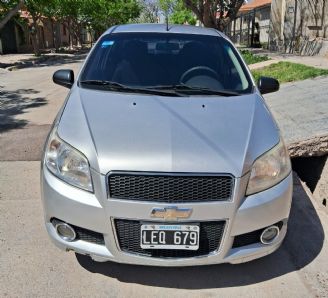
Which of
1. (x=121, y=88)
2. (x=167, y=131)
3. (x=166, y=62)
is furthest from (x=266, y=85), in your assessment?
(x=167, y=131)

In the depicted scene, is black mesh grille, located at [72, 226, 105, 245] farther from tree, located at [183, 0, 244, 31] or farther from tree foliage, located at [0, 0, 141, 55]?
tree foliage, located at [0, 0, 141, 55]

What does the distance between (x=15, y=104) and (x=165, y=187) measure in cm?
819

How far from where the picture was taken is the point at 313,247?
11.7 ft

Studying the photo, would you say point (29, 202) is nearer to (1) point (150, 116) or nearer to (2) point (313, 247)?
(1) point (150, 116)

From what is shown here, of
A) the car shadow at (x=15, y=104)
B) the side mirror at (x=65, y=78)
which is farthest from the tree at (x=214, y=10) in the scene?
the side mirror at (x=65, y=78)

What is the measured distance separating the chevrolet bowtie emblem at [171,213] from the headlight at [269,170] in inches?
16.6

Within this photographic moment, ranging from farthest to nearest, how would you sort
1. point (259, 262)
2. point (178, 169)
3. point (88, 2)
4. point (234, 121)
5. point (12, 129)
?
point (88, 2), point (12, 129), point (259, 262), point (234, 121), point (178, 169)

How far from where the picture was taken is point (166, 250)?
274cm

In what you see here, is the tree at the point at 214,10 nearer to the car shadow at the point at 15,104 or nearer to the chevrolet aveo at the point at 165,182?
the car shadow at the point at 15,104

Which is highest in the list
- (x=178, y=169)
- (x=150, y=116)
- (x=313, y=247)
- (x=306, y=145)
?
(x=150, y=116)

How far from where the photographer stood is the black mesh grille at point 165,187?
2.57 metres

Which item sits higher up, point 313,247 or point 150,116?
point 150,116

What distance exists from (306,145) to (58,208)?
3.10 meters

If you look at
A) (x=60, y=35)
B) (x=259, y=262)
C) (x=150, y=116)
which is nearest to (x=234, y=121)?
(x=150, y=116)
